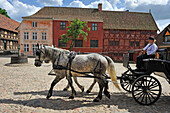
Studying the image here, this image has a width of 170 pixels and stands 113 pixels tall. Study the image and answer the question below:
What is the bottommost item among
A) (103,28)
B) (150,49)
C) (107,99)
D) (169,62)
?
(107,99)

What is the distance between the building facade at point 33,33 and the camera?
2750cm

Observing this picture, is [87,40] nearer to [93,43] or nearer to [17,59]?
[93,43]

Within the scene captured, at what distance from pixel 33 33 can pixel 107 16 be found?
16635 mm

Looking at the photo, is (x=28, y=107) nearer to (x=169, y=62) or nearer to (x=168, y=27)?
(x=169, y=62)

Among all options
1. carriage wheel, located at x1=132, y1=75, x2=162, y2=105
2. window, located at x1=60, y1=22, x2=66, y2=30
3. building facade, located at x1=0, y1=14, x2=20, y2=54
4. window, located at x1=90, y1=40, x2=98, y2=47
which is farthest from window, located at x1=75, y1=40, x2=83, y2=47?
carriage wheel, located at x1=132, y1=75, x2=162, y2=105

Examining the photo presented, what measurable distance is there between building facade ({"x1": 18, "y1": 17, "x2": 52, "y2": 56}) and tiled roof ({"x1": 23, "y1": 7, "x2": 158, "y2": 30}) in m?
1.10

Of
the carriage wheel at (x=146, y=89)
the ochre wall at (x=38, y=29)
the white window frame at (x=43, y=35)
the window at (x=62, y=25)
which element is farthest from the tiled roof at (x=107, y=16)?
the carriage wheel at (x=146, y=89)

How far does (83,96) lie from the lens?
5.27 m

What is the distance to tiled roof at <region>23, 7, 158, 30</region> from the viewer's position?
28.1 meters

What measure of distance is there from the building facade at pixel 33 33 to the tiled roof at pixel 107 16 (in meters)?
1.10

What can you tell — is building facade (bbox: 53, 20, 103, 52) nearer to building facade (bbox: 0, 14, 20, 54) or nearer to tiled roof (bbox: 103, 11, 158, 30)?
tiled roof (bbox: 103, 11, 158, 30)

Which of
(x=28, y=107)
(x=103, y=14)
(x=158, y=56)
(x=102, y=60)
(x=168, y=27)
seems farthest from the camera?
(x=103, y=14)

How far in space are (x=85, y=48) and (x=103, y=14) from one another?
9.68m

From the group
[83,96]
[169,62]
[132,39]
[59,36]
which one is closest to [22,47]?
[59,36]
